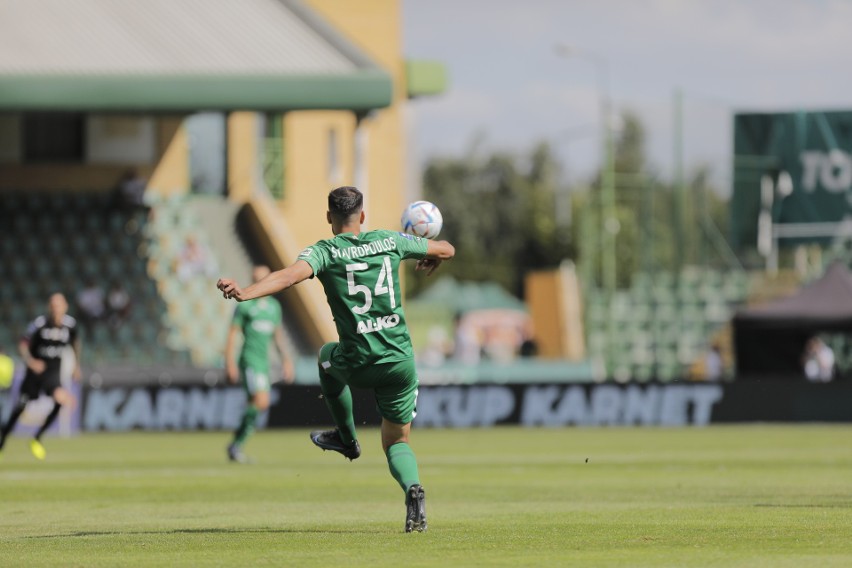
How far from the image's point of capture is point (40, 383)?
74.8 feet

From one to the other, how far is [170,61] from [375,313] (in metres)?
24.7

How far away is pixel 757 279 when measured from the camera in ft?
133

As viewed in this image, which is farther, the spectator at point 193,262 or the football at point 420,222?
the spectator at point 193,262

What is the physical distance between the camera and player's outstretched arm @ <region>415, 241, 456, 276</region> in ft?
37.0

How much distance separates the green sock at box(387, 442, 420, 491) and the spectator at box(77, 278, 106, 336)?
26031 millimetres

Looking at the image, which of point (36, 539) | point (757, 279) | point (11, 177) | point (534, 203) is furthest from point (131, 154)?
point (534, 203)

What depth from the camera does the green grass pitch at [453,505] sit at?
9992mm

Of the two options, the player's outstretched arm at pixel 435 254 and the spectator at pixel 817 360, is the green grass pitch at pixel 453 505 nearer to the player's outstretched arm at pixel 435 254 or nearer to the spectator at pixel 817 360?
the player's outstretched arm at pixel 435 254

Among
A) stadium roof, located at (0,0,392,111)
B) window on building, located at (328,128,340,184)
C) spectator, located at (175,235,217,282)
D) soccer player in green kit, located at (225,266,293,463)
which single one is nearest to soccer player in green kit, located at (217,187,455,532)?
soccer player in green kit, located at (225,266,293,463)

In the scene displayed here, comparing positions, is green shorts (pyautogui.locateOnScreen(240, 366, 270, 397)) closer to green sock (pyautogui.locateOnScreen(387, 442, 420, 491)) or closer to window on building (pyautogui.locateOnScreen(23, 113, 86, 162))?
green sock (pyautogui.locateOnScreen(387, 442, 420, 491))

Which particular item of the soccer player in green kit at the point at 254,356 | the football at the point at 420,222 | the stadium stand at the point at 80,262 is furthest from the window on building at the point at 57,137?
the football at the point at 420,222

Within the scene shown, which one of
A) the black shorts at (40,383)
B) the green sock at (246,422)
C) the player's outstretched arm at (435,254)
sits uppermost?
the player's outstretched arm at (435,254)

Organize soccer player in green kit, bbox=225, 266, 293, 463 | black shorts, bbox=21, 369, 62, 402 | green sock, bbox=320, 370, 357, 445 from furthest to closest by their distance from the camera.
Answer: black shorts, bbox=21, 369, 62, 402, soccer player in green kit, bbox=225, 266, 293, 463, green sock, bbox=320, 370, 357, 445

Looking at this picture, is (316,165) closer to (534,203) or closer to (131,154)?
(131,154)
